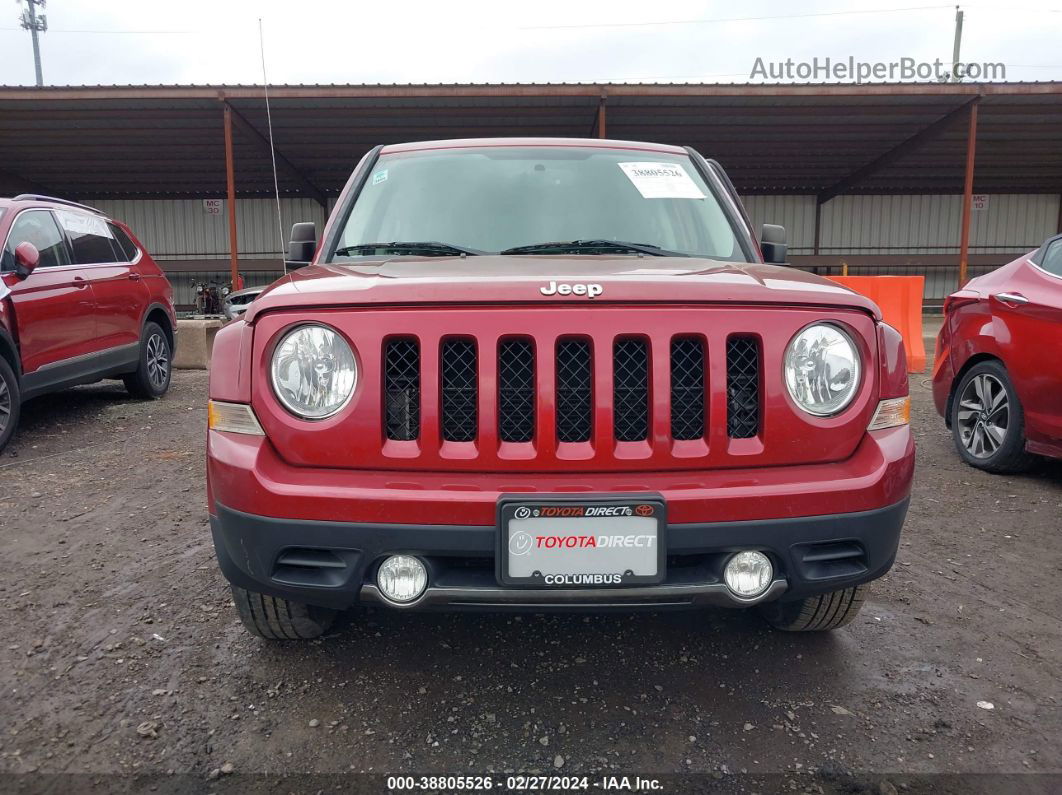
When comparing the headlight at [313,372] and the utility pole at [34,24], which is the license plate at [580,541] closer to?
the headlight at [313,372]

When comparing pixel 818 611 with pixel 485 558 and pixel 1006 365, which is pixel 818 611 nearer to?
pixel 485 558

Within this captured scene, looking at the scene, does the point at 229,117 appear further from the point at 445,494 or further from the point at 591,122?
the point at 445,494

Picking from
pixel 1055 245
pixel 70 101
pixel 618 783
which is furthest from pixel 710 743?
pixel 70 101

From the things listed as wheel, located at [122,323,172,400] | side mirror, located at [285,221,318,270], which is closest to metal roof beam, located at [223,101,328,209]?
wheel, located at [122,323,172,400]

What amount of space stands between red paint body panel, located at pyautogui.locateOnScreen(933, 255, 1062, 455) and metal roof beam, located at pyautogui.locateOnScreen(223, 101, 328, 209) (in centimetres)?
842

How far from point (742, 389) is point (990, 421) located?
3308 mm

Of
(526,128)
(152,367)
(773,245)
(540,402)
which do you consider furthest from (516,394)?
(526,128)

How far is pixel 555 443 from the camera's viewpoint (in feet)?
5.40

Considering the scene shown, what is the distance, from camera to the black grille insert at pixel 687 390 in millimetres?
1715

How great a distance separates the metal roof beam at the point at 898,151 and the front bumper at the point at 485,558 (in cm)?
1348

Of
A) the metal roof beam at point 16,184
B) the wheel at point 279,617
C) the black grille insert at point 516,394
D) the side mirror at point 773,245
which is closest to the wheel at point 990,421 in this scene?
the side mirror at point 773,245

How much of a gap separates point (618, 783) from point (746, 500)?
72 centimetres

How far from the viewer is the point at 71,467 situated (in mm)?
4426

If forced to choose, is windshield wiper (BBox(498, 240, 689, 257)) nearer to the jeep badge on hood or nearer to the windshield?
the windshield
